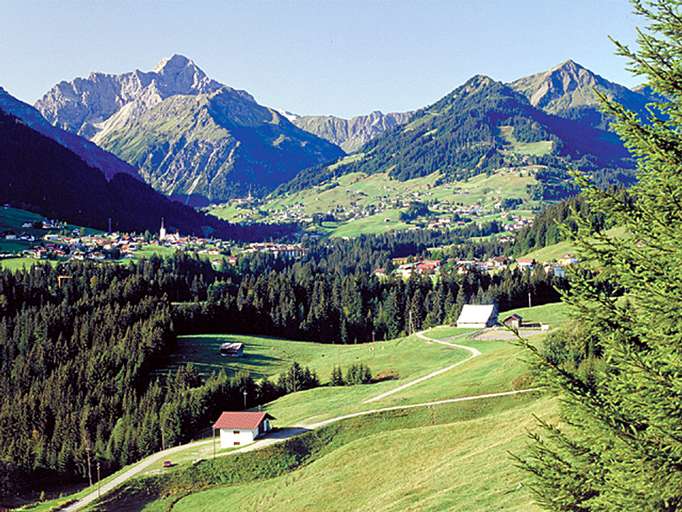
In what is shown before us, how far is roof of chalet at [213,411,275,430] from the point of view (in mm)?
75331

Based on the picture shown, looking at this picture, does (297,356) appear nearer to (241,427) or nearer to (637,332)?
(241,427)

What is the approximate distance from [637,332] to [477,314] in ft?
408

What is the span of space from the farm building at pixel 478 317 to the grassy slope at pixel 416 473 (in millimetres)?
65694

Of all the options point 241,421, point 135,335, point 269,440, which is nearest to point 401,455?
point 269,440

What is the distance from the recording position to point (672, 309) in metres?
13.8

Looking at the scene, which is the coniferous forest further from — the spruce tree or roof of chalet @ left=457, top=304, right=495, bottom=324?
the spruce tree

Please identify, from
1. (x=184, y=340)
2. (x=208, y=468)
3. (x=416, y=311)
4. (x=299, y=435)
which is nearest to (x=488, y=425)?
(x=299, y=435)

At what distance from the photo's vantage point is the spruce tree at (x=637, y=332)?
542 inches

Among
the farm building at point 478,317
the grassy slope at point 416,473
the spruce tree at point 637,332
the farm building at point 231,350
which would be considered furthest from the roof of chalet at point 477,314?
the spruce tree at point 637,332

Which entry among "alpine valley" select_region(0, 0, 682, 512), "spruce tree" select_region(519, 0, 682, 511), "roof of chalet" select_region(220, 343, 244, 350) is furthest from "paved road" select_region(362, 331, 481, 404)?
"spruce tree" select_region(519, 0, 682, 511)

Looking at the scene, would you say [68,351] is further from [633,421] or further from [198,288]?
[633,421]

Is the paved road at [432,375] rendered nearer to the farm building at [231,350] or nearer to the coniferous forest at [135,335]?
the coniferous forest at [135,335]

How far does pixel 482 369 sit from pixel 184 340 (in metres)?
81.1

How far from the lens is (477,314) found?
5394 inches
